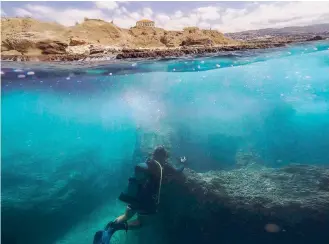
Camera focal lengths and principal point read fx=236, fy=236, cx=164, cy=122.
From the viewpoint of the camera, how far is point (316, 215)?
6953 mm

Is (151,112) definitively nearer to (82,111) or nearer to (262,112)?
(82,111)

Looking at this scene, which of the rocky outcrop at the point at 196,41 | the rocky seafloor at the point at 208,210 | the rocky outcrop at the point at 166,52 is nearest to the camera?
the rocky seafloor at the point at 208,210

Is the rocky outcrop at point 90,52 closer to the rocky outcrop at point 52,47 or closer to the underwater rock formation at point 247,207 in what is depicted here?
the rocky outcrop at point 52,47

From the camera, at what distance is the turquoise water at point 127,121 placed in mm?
12281

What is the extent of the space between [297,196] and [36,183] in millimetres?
13345

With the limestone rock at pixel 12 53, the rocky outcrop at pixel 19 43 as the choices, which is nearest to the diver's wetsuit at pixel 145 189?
the limestone rock at pixel 12 53

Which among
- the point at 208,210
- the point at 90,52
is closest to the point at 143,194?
the point at 208,210

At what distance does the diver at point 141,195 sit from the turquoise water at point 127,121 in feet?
12.8

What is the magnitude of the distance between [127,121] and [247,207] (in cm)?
1456

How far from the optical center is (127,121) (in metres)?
20.5

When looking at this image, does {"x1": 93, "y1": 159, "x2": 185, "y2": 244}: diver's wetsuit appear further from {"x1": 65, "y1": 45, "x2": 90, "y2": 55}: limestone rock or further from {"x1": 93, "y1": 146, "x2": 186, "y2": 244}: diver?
{"x1": 65, "y1": 45, "x2": 90, "y2": 55}: limestone rock

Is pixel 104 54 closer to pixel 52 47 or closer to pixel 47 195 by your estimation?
pixel 52 47

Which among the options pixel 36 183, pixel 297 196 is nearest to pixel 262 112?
pixel 297 196

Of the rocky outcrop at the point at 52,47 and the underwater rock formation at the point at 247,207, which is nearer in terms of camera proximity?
the underwater rock formation at the point at 247,207
